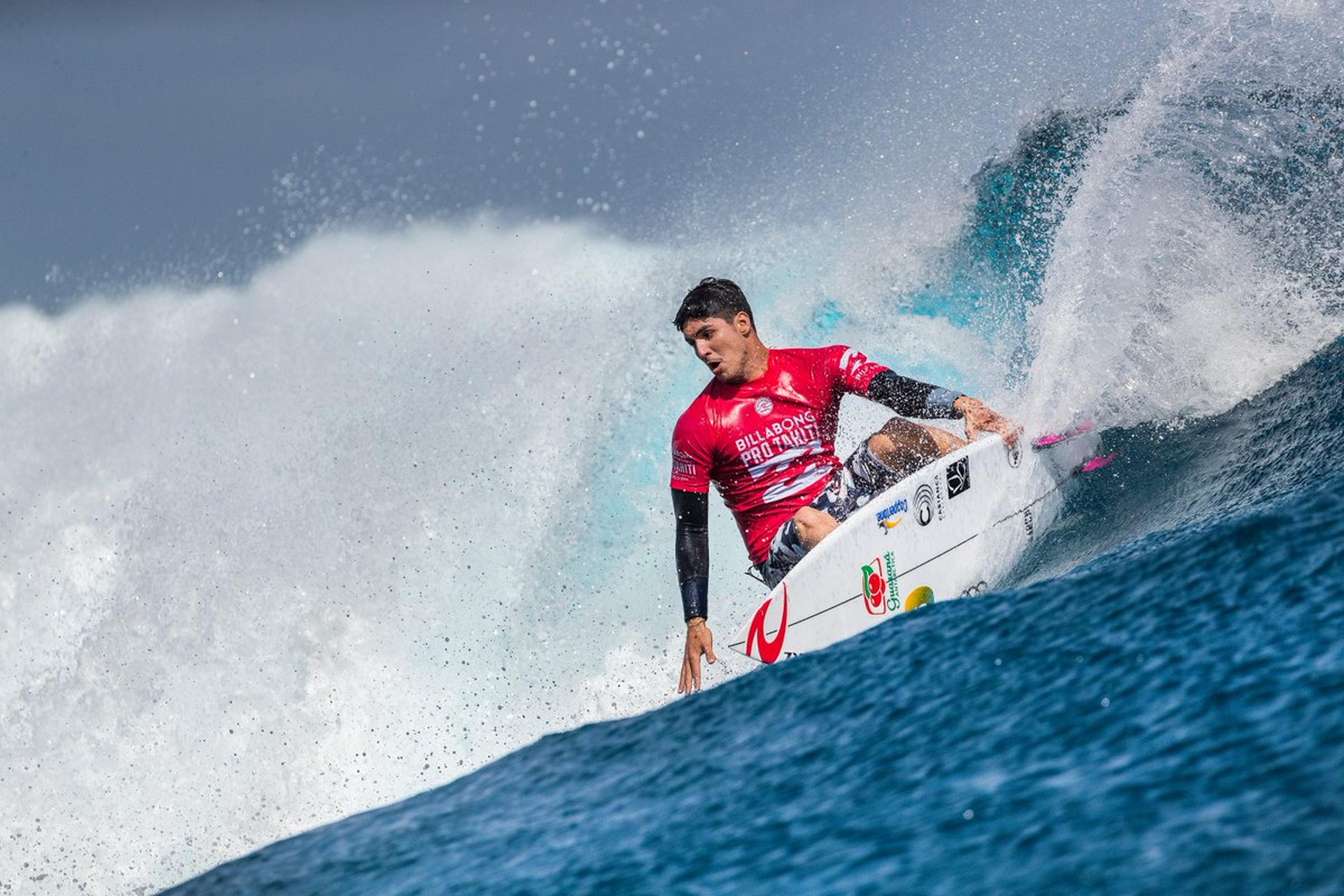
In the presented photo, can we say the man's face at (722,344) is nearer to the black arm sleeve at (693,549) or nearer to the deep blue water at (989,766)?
the black arm sleeve at (693,549)

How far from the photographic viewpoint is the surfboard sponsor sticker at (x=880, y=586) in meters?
5.66

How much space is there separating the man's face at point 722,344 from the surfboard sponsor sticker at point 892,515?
3.03ft

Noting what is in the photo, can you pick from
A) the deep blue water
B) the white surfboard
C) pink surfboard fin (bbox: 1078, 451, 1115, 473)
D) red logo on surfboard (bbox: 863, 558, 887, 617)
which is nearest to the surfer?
the white surfboard

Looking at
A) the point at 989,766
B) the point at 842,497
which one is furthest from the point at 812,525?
the point at 989,766

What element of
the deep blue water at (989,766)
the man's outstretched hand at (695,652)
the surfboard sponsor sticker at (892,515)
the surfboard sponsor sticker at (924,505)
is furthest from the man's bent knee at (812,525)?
the deep blue water at (989,766)

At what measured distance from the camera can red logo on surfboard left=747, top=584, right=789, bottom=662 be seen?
566cm

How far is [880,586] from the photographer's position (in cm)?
568

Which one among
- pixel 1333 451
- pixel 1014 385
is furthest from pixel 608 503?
pixel 1333 451

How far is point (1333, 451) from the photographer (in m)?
4.77

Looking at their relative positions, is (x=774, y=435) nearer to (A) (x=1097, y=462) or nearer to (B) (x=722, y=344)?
(B) (x=722, y=344)

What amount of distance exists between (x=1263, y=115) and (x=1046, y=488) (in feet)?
10.5

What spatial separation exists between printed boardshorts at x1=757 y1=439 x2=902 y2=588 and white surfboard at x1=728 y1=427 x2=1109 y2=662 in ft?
0.27

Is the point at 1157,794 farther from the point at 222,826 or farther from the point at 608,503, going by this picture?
the point at 608,503

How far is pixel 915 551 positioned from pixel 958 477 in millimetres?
423
